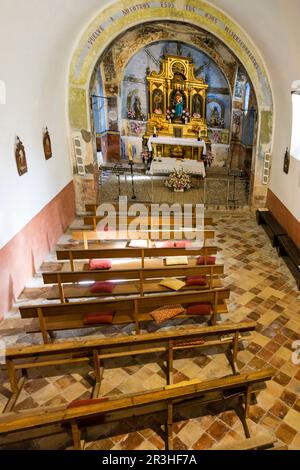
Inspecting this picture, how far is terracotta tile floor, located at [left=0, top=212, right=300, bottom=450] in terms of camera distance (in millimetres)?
3336

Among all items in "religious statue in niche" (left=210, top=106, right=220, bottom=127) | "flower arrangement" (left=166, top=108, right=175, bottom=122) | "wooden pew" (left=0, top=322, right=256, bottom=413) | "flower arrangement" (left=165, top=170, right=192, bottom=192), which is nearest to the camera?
"wooden pew" (left=0, top=322, right=256, bottom=413)

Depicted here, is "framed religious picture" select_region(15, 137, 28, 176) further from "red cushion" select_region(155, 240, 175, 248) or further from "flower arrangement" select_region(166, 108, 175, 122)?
"flower arrangement" select_region(166, 108, 175, 122)

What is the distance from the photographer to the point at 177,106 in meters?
15.0

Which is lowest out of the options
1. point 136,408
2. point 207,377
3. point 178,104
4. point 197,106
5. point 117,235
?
point 207,377

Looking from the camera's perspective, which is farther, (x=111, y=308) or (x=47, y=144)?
(x=47, y=144)

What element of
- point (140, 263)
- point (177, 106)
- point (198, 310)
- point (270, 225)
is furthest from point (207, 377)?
point (177, 106)

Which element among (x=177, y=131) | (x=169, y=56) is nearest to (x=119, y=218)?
(x=177, y=131)

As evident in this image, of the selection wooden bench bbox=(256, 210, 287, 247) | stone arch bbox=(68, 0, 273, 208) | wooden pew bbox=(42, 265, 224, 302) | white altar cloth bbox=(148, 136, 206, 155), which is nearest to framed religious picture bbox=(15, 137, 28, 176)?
wooden pew bbox=(42, 265, 224, 302)

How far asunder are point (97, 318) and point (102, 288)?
2.61ft

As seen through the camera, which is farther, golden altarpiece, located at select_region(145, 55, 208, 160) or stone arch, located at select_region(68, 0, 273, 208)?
golden altarpiece, located at select_region(145, 55, 208, 160)

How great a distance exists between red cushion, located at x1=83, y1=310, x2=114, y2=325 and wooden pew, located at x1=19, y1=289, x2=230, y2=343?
0.18 feet

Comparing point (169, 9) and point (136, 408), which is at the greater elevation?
point (169, 9)

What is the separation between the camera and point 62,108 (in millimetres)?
8859

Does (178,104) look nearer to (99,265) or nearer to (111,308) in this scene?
(99,265)
